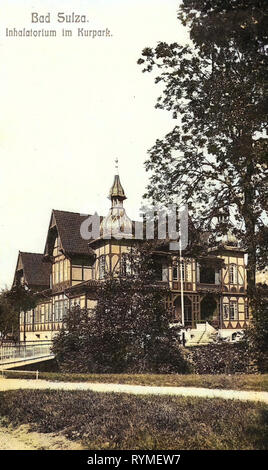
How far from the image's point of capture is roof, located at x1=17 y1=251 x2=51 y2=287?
44.7 ft

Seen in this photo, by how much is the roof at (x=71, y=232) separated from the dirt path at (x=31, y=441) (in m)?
4.78

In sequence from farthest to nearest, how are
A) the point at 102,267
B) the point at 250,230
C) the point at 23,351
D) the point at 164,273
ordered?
the point at 23,351
the point at 102,267
the point at 164,273
the point at 250,230

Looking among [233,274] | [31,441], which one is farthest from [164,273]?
[31,441]

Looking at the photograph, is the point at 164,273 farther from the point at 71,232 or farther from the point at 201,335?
the point at 71,232

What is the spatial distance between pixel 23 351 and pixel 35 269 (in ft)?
8.95

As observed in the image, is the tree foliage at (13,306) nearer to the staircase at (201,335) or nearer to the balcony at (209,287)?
the staircase at (201,335)

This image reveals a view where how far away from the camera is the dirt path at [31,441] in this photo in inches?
323

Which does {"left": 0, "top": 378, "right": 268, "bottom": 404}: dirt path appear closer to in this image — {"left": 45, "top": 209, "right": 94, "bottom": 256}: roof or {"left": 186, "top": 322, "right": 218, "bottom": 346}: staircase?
{"left": 186, "top": 322, "right": 218, "bottom": 346}: staircase

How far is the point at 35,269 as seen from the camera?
46.7ft

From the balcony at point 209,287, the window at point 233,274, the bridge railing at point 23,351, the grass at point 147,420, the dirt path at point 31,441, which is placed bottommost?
the dirt path at point 31,441

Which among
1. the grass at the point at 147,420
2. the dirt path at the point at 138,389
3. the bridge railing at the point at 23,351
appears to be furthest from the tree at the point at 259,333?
the bridge railing at the point at 23,351

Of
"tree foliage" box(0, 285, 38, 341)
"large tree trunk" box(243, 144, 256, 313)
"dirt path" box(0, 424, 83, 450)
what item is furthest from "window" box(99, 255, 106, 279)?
"dirt path" box(0, 424, 83, 450)

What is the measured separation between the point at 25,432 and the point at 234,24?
7.81 m

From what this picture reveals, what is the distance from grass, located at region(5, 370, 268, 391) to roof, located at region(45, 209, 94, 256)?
3.20m
